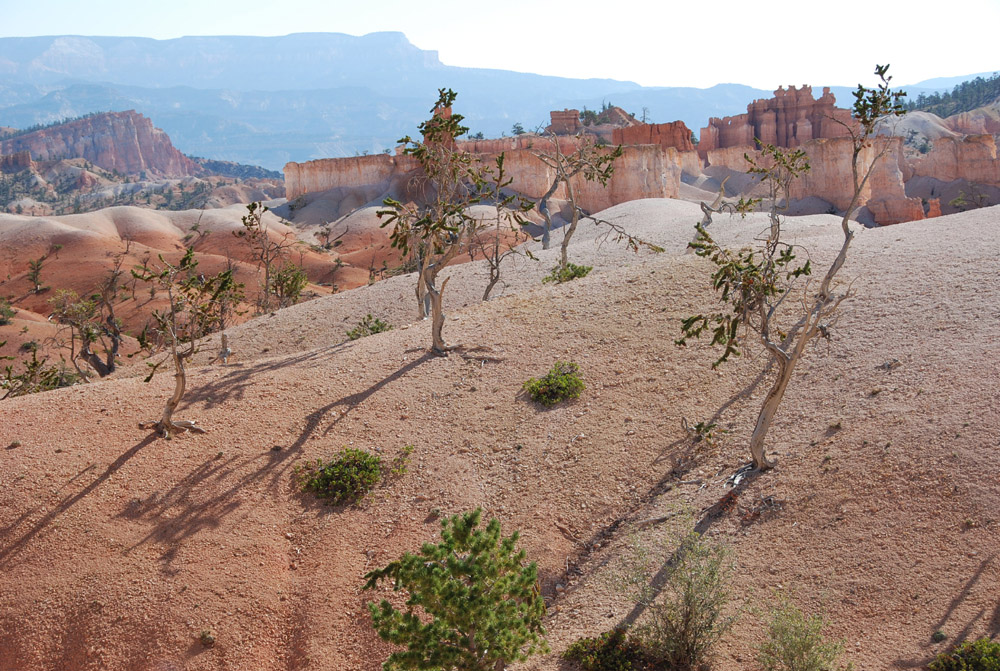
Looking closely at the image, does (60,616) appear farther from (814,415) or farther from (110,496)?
(814,415)

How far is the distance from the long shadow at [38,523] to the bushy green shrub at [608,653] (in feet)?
20.5

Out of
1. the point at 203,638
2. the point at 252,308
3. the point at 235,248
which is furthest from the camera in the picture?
the point at 235,248

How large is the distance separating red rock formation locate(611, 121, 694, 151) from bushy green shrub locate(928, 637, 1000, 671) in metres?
56.4

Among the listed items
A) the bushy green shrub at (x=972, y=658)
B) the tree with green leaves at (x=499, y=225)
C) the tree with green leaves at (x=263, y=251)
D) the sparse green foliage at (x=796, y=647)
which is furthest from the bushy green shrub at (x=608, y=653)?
the tree with green leaves at (x=263, y=251)

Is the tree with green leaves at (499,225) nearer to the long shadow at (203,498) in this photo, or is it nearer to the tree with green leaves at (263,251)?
the tree with green leaves at (263,251)

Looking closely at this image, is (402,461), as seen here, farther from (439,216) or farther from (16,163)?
(16,163)

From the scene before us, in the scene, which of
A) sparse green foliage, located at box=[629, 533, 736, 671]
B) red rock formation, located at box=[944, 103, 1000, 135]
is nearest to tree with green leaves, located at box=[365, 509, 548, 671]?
sparse green foliage, located at box=[629, 533, 736, 671]

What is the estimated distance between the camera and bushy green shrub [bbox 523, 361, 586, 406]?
1230cm

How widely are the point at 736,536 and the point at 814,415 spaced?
8.73ft

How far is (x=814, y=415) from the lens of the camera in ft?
35.3

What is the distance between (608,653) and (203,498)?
5.45 metres

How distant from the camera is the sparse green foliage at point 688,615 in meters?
7.44

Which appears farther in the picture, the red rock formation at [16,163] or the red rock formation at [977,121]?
the red rock formation at [16,163]

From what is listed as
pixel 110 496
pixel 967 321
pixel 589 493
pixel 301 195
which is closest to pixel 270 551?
pixel 110 496
